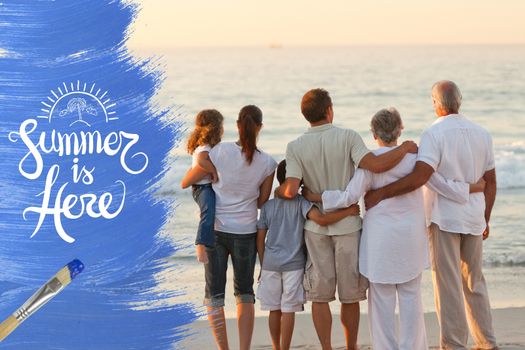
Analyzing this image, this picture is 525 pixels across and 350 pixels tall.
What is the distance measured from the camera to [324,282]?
4629mm

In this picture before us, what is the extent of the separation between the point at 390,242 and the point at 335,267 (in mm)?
329

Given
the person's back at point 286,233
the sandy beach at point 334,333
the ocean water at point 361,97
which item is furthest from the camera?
the ocean water at point 361,97

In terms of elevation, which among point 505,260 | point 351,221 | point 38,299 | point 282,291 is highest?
point 38,299

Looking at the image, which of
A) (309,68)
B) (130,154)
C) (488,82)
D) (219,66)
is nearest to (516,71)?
(488,82)

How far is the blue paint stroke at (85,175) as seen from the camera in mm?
5816

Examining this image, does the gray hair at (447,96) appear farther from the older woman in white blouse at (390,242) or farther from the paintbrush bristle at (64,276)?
the paintbrush bristle at (64,276)

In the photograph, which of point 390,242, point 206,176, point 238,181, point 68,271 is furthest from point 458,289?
point 68,271

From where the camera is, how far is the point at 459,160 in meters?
4.66

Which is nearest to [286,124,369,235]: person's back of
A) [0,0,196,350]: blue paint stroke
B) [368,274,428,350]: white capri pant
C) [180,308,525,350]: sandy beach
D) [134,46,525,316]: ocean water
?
[368,274,428,350]: white capri pant

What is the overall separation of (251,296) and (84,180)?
2090 millimetres

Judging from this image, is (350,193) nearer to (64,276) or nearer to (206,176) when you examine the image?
(206,176)

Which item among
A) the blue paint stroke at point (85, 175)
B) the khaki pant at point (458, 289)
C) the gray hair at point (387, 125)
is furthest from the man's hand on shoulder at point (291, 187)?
the blue paint stroke at point (85, 175)

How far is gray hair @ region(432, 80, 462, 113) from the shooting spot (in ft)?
15.3

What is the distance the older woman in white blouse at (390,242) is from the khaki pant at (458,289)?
17 cm
